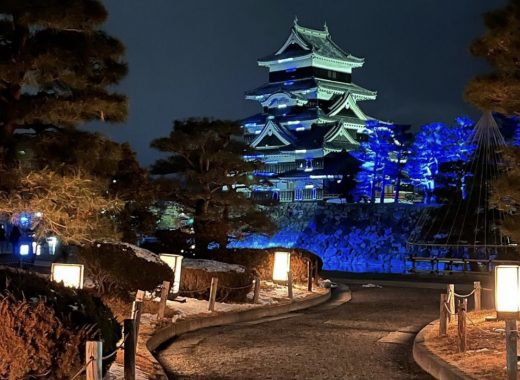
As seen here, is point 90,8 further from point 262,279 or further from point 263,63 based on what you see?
point 263,63

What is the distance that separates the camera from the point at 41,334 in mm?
6199

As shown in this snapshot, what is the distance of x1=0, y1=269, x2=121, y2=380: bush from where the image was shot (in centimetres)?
610

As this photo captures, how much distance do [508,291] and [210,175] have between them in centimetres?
1454

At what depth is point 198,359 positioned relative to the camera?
10031mm

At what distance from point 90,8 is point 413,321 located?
9611mm

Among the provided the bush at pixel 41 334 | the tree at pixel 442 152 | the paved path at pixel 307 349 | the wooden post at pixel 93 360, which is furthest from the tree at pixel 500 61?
the tree at pixel 442 152

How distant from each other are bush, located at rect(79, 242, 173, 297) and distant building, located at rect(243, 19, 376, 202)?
44.4m

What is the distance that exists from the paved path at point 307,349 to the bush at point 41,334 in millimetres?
2599

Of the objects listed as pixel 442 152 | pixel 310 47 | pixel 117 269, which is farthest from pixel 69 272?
pixel 310 47

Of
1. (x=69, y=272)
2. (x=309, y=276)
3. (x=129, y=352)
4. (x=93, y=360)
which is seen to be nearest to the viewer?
(x=93, y=360)

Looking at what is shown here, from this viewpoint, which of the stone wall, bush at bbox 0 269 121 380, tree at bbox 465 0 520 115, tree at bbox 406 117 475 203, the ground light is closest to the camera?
bush at bbox 0 269 121 380

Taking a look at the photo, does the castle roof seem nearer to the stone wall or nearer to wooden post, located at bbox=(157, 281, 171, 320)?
the stone wall

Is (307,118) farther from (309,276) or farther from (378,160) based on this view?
(309,276)

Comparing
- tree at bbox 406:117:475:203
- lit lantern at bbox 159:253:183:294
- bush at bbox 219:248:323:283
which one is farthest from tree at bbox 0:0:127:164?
tree at bbox 406:117:475:203
